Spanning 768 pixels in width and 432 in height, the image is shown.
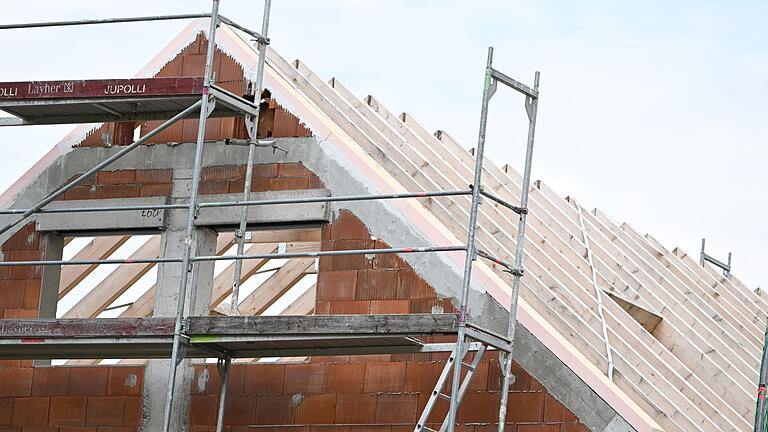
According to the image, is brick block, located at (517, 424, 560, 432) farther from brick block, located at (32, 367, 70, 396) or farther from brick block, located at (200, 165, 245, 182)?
brick block, located at (32, 367, 70, 396)

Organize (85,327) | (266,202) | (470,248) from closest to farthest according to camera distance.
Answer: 1. (470,248)
2. (85,327)
3. (266,202)

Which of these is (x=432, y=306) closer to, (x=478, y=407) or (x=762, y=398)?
(x=478, y=407)

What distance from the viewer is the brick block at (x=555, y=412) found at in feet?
43.7

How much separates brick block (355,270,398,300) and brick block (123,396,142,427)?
2.25 meters

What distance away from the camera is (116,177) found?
16.0 meters

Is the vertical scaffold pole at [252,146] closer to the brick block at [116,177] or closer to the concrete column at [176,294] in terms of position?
the concrete column at [176,294]

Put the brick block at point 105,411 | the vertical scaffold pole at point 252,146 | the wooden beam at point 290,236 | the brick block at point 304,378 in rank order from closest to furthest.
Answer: the brick block at point 304,378
the vertical scaffold pole at point 252,146
the brick block at point 105,411
the wooden beam at point 290,236

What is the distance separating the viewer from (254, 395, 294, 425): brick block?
1448 centimetres

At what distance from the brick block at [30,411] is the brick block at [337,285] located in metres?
2.83

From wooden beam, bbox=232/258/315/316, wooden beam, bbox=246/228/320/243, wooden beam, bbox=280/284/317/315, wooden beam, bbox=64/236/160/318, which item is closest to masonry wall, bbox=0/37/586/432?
wooden beam, bbox=64/236/160/318

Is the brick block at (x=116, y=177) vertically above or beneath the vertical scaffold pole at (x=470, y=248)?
above

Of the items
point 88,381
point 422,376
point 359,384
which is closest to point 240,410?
point 359,384

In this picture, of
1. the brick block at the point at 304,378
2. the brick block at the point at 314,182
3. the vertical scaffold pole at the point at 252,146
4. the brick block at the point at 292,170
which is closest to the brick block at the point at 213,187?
the vertical scaffold pole at the point at 252,146

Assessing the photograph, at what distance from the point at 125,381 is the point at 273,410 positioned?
153 cm
